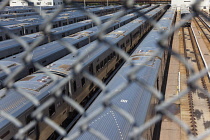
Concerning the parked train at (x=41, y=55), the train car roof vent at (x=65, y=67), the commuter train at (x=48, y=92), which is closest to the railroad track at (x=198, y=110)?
the commuter train at (x=48, y=92)

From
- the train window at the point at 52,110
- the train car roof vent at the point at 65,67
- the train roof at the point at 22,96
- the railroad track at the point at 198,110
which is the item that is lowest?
the railroad track at the point at 198,110

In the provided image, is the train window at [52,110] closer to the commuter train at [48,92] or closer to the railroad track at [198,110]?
the commuter train at [48,92]

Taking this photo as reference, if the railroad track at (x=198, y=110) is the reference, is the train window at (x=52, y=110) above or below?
above

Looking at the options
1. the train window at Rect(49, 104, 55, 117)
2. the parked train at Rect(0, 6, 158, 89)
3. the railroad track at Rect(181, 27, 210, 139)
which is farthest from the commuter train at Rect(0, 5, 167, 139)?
the railroad track at Rect(181, 27, 210, 139)

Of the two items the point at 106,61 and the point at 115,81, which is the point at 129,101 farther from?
the point at 106,61

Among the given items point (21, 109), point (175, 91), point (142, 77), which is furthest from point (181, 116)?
point (21, 109)

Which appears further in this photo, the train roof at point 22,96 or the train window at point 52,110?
the train window at point 52,110

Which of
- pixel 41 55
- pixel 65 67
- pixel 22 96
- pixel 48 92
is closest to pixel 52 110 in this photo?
pixel 48 92

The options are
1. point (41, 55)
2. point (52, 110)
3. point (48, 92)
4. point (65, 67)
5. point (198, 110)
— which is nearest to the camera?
point (48, 92)

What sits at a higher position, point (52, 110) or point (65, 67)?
point (65, 67)

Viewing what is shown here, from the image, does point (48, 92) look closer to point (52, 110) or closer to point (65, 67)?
point (52, 110)

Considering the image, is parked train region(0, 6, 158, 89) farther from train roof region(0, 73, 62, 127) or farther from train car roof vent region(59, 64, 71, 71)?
train roof region(0, 73, 62, 127)

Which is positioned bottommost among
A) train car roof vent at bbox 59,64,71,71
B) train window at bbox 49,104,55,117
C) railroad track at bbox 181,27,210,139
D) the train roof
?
railroad track at bbox 181,27,210,139

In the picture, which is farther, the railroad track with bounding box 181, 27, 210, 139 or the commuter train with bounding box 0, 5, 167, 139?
the railroad track with bounding box 181, 27, 210, 139
